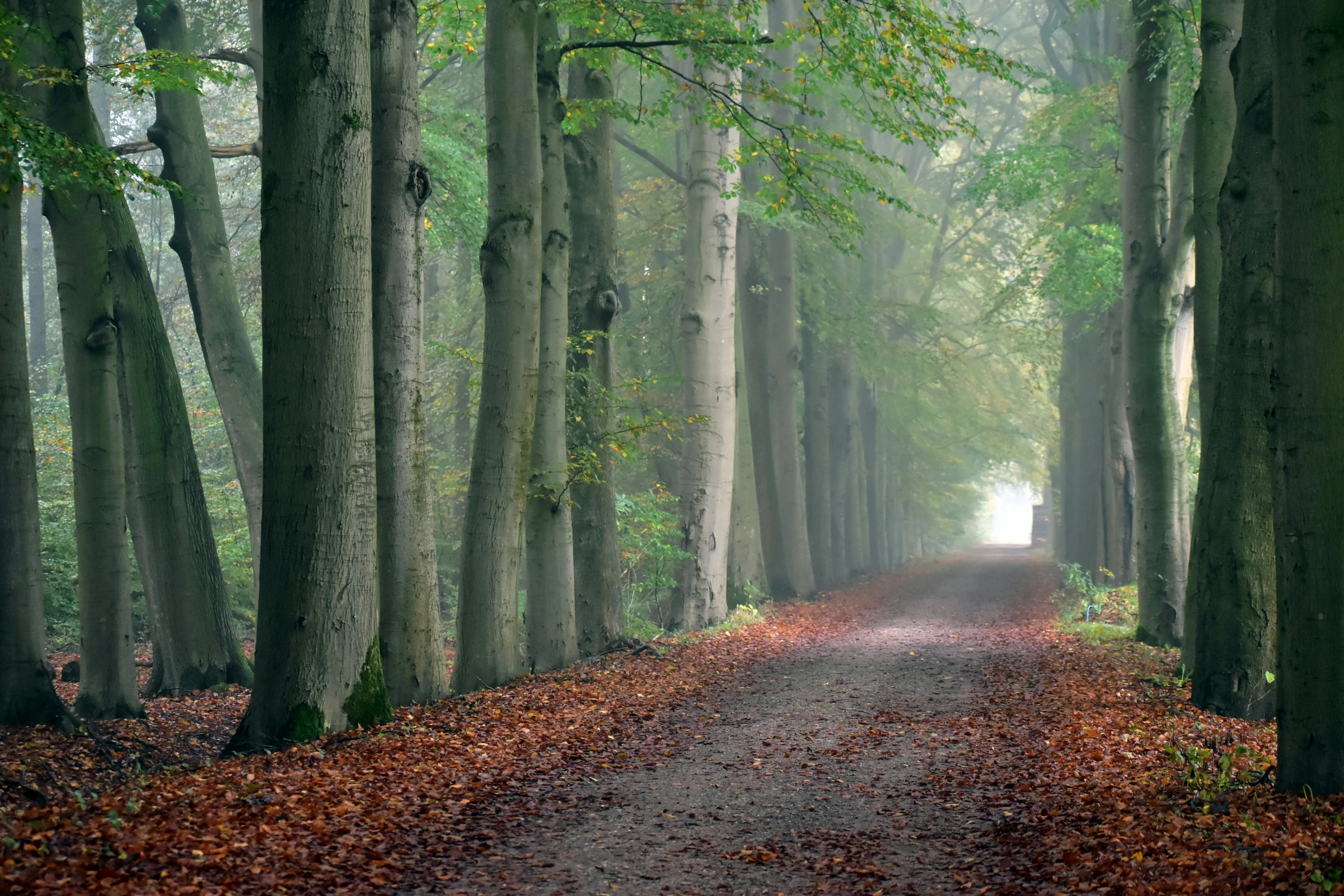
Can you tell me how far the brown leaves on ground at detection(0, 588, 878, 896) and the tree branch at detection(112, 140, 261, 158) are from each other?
20.2 feet

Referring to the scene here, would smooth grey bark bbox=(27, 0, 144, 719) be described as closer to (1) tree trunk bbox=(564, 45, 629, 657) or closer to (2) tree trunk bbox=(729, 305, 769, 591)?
(1) tree trunk bbox=(564, 45, 629, 657)

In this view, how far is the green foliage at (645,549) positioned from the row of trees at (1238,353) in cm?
656

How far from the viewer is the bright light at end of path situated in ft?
365

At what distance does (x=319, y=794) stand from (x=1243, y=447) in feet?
22.4

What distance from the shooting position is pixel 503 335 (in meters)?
9.73

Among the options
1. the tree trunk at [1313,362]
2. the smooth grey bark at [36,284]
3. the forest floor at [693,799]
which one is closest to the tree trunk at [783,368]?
the forest floor at [693,799]

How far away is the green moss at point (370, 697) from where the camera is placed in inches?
277

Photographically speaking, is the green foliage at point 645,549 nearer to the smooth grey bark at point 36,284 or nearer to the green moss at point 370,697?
the green moss at point 370,697

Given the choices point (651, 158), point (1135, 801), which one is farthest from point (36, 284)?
point (1135, 801)

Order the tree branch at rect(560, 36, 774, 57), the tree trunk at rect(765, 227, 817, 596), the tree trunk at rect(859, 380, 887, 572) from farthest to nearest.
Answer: the tree trunk at rect(859, 380, 887, 572)
the tree trunk at rect(765, 227, 817, 596)
the tree branch at rect(560, 36, 774, 57)

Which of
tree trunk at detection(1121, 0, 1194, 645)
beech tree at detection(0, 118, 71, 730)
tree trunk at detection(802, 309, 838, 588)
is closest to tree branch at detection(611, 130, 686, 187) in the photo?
tree trunk at detection(802, 309, 838, 588)

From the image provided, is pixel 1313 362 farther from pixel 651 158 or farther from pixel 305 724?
pixel 651 158

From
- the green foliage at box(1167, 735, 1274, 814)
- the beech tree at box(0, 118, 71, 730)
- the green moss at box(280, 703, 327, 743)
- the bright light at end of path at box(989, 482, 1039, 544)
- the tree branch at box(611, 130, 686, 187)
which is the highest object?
the tree branch at box(611, 130, 686, 187)

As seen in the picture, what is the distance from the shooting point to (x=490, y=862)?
16.1ft
